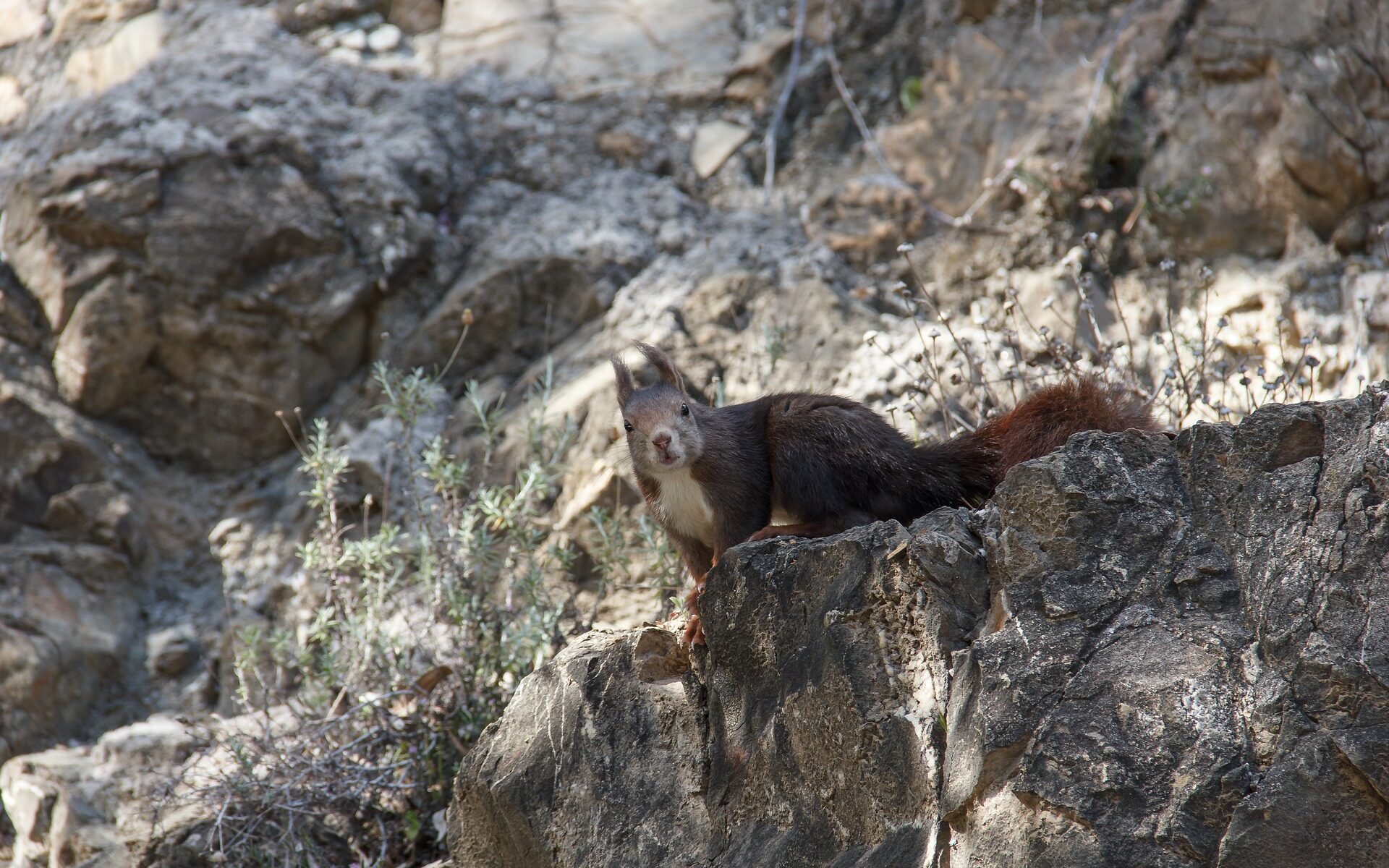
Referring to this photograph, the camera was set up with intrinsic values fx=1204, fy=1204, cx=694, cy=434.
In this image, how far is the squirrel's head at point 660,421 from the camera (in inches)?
147

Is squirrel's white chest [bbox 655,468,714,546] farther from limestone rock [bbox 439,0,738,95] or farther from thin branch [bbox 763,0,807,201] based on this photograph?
limestone rock [bbox 439,0,738,95]

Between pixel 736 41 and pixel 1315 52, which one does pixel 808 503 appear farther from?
pixel 736 41

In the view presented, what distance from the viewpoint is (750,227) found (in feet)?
21.2

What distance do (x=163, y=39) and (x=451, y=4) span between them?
1741 millimetres

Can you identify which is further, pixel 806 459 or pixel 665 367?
pixel 665 367

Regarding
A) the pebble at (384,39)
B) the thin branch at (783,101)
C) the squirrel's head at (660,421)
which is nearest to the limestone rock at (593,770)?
the squirrel's head at (660,421)

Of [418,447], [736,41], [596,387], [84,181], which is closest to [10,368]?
[84,181]

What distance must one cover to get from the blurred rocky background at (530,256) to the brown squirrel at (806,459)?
0.92 metres

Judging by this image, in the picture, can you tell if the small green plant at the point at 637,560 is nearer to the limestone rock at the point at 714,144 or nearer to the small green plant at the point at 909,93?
the limestone rock at the point at 714,144

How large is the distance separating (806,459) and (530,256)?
130 inches

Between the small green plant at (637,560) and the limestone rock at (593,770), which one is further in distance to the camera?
the small green plant at (637,560)

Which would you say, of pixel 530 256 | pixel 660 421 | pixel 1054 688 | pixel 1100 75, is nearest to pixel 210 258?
pixel 530 256

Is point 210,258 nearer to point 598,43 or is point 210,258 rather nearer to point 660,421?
point 598,43

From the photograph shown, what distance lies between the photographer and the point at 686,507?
12.7 feet
